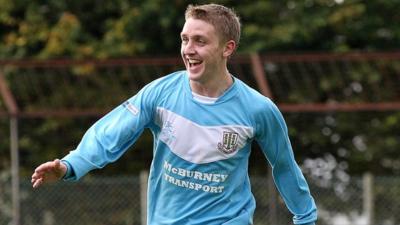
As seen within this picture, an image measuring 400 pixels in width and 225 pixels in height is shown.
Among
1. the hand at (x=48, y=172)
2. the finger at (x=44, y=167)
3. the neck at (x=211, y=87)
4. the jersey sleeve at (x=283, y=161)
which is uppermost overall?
the neck at (x=211, y=87)

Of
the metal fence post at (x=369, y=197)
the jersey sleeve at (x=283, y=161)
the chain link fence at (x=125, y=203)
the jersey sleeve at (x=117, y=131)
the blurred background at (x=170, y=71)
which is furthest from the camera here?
the blurred background at (x=170, y=71)

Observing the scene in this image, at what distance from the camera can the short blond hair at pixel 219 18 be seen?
4.97 meters

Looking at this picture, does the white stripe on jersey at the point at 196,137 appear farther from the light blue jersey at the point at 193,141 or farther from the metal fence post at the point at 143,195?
the metal fence post at the point at 143,195

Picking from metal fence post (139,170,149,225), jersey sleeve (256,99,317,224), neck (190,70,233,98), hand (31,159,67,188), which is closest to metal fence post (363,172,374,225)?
metal fence post (139,170,149,225)

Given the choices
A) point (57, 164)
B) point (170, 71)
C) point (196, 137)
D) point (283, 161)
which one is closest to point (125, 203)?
point (170, 71)

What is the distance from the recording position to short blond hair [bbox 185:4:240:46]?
497cm

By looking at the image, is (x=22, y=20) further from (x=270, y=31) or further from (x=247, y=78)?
(x=247, y=78)

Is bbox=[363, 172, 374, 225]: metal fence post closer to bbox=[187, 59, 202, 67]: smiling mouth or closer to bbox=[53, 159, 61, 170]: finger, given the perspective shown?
bbox=[187, 59, 202, 67]: smiling mouth

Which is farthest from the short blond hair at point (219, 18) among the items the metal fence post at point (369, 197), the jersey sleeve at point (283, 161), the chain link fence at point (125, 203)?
the metal fence post at point (369, 197)

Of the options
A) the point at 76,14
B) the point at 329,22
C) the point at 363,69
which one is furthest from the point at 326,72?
the point at 76,14

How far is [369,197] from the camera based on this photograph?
11383 millimetres

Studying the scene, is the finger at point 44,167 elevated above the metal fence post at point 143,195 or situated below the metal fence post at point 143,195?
above

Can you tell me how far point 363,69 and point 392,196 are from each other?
170 centimetres

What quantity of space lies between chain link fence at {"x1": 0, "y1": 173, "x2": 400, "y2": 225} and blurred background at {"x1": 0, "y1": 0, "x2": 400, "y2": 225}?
14mm
